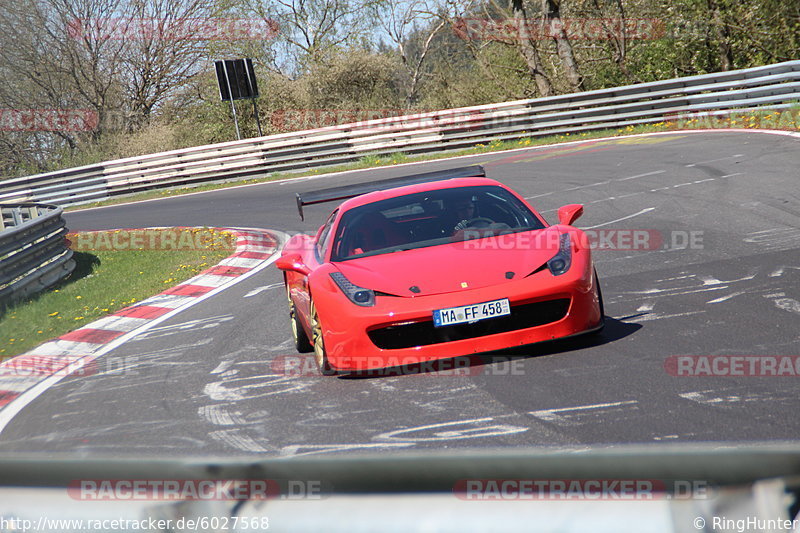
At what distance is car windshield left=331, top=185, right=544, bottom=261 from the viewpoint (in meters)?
6.39

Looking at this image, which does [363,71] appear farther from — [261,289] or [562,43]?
[261,289]

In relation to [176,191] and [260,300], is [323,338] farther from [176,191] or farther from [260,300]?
[176,191]

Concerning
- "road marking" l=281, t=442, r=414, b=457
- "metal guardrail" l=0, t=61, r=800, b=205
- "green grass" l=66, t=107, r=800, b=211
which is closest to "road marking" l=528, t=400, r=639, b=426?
"road marking" l=281, t=442, r=414, b=457

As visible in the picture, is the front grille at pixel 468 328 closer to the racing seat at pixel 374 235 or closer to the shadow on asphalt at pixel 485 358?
the shadow on asphalt at pixel 485 358

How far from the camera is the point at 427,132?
2341 centimetres

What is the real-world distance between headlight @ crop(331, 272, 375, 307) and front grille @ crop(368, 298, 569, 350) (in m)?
0.21

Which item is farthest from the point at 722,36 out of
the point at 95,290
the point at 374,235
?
the point at 374,235

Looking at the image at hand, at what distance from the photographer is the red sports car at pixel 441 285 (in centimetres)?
529

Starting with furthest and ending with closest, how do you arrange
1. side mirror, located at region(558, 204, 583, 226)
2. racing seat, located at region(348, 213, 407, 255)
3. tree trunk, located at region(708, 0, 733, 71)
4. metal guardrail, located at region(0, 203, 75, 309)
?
tree trunk, located at region(708, 0, 733, 71)
metal guardrail, located at region(0, 203, 75, 309)
racing seat, located at region(348, 213, 407, 255)
side mirror, located at region(558, 204, 583, 226)

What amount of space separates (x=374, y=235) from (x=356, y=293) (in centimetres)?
107

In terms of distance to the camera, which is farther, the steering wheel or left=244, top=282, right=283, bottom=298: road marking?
left=244, top=282, right=283, bottom=298: road marking

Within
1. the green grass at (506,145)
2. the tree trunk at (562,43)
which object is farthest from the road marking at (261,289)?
the tree trunk at (562,43)

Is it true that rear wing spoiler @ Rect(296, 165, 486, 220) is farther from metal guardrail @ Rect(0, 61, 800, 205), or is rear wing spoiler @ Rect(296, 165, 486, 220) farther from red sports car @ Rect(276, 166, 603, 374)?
metal guardrail @ Rect(0, 61, 800, 205)

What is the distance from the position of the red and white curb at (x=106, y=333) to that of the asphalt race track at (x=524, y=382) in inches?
10.1
